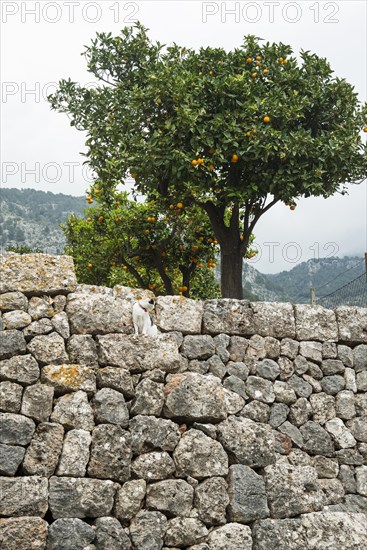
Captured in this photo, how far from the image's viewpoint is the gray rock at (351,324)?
789 centimetres

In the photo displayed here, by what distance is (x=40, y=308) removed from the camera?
5805 millimetres

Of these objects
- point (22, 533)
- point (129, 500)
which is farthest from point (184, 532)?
point (22, 533)

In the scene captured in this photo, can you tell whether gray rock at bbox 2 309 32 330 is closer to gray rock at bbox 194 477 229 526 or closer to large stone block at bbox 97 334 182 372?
large stone block at bbox 97 334 182 372

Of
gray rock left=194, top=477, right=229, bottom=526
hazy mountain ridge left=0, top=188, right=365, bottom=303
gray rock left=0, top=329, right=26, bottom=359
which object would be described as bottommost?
gray rock left=194, top=477, right=229, bottom=526

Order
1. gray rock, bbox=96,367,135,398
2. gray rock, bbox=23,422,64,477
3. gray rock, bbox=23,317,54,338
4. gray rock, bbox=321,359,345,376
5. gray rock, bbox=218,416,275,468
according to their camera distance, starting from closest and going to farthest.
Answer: gray rock, bbox=23,422,64,477
gray rock, bbox=23,317,54,338
gray rock, bbox=96,367,135,398
gray rock, bbox=218,416,275,468
gray rock, bbox=321,359,345,376

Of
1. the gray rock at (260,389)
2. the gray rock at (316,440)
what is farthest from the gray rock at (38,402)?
the gray rock at (316,440)

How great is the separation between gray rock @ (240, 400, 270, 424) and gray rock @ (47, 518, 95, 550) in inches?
89.7

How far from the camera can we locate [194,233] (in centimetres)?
1361

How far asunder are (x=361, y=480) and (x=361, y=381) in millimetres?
1145

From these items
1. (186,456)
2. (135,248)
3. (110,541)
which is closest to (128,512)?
(110,541)

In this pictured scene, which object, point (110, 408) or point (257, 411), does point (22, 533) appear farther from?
point (257, 411)

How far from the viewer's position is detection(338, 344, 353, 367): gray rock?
25.8 feet

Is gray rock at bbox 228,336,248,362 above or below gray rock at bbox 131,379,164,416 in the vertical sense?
above

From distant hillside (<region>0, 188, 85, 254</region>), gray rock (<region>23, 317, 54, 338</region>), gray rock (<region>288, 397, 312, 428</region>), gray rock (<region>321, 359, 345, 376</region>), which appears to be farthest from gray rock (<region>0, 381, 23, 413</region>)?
distant hillside (<region>0, 188, 85, 254</region>)
